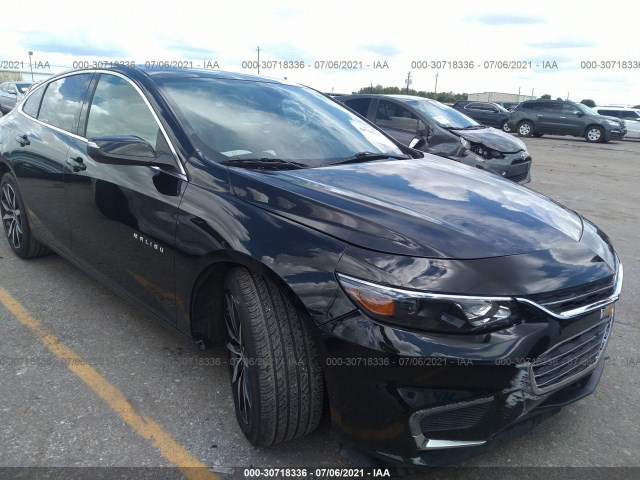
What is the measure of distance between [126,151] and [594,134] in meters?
22.5

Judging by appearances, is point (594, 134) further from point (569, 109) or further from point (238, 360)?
point (238, 360)

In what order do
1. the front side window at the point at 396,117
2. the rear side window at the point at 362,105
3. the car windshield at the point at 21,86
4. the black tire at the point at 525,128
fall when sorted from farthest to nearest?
the black tire at the point at 525,128 < the car windshield at the point at 21,86 < the rear side window at the point at 362,105 < the front side window at the point at 396,117

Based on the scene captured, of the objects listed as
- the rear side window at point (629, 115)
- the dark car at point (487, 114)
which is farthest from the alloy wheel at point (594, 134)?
the rear side window at point (629, 115)

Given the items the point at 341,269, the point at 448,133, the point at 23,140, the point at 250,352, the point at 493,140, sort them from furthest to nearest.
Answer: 1. the point at 493,140
2. the point at 448,133
3. the point at 23,140
4. the point at 250,352
5. the point at 341,269

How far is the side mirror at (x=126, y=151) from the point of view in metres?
2.63

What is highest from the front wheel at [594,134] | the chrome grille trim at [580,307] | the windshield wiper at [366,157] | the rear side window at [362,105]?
the windshield wiper at [366,157]

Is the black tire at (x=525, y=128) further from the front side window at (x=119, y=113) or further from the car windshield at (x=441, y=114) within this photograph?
the front side window at (x=119, y=113)

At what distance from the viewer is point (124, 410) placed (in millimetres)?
2588

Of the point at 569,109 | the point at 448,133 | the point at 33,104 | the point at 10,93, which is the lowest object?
the point at 569,109

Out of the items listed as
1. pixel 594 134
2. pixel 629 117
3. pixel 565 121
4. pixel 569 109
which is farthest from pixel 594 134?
pixel 629 117

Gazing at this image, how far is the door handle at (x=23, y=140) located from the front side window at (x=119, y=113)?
3.00 feet

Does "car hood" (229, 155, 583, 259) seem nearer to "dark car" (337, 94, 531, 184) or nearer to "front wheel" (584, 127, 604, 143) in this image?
"dark car" (337, 94, 531, 184)

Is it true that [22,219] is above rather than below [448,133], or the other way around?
below

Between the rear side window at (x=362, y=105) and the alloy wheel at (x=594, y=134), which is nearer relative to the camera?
the rear side window at (x=362, y=105)
